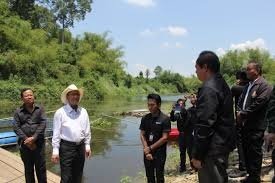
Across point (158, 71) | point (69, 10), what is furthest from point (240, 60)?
point (158, 71)

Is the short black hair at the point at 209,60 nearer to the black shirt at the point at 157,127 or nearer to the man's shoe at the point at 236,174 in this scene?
the black shirt at the point at 157,127

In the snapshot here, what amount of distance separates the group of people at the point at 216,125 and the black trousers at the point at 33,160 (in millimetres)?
1648

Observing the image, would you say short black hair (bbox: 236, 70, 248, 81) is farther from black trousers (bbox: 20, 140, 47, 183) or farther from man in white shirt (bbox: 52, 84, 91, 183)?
black trousers (bbox: 20, 140, 47, 183)

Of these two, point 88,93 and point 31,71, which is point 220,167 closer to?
point 31,71

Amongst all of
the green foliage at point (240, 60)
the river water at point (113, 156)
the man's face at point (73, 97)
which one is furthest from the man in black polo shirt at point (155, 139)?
the green foliage at point (240, 60)

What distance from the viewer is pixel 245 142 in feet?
21.2

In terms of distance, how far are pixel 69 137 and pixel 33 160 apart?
1041 mm

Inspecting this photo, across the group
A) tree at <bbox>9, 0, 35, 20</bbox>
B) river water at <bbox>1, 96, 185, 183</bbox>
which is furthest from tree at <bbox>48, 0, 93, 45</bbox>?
river water at <bbox>1, 96, 185, 183</bbox>

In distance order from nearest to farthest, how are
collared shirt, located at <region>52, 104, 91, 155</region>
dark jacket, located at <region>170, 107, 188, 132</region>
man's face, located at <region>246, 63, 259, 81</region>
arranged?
collared shirt, located at <region>52, 104, 91, 155</region> → man's face, located at <region>246, 63, 259, 81</region> → dark jacket, located at <region>170, 107, 188, 132</region>

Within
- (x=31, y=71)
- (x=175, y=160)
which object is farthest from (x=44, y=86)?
(x=175, y=160)

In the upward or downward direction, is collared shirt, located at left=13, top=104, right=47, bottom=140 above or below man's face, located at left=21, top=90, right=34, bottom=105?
below

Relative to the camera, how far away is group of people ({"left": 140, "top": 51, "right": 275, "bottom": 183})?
439 centimetres

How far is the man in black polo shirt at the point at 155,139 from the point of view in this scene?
630cm

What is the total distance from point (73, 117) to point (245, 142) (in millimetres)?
2531
